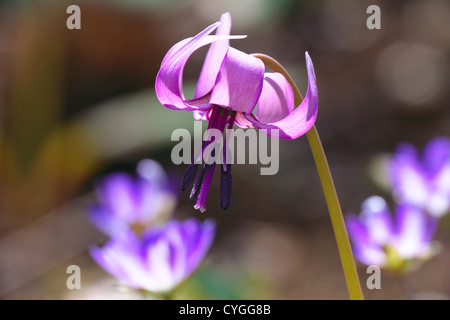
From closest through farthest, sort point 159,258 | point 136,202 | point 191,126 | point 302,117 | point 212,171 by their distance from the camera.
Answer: point 302,117, point 212,171, point 159,258, point 136,202, point 191,126

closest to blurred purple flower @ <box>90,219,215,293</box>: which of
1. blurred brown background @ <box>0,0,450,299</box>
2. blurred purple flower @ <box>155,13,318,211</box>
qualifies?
blurred purple flower @ <box>155,13,318,211</box>

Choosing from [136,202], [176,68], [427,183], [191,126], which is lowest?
[176,68]

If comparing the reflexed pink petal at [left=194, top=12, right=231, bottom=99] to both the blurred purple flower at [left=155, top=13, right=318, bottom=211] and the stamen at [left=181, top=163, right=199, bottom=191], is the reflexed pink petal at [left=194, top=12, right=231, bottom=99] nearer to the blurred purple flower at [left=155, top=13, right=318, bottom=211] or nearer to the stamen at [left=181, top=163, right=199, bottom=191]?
the blurred purple flower at [left=155, top=13, right=318, bottom=211]

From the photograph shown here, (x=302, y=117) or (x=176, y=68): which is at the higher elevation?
(x=176, y=68)

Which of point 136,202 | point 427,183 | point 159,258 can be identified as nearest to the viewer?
point 159,258

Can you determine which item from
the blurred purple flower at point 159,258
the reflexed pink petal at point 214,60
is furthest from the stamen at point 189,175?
the blurred purple flower at point 159,258

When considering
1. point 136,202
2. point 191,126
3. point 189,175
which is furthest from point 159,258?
point 191,126

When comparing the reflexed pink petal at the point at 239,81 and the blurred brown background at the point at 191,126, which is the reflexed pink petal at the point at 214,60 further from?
the blurred brown background at the point at 191,126

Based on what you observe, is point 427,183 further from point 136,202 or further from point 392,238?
point 136,202

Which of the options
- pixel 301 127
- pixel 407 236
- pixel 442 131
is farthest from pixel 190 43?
pixel 442 131
